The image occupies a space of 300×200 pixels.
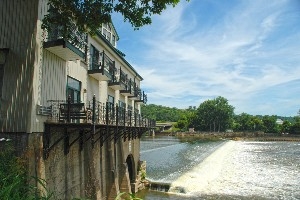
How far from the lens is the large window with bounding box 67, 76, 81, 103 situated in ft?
53.6

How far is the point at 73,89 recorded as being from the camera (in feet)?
55.7

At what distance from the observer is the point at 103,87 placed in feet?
74.1

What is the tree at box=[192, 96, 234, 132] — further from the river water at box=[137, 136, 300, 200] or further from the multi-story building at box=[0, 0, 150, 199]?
the multi-story building at box=[0, 0, 150, 199]

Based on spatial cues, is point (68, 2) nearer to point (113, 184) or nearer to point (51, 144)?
point (51, 144)

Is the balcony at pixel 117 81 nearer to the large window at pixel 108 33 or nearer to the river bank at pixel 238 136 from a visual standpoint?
the large window at pixel 108 33

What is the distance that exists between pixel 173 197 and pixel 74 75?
43.9ft

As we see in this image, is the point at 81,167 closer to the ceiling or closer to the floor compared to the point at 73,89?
closer to the floor

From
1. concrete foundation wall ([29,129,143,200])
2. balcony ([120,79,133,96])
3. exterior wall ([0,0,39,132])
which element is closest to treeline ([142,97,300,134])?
balcony ([120,79,133,96])

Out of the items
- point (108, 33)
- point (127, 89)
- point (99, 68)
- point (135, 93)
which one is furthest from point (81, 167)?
point (135, 93)

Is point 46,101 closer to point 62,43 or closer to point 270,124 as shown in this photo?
point 62,43

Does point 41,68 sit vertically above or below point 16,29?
below

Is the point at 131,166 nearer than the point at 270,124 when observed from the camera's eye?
Yes

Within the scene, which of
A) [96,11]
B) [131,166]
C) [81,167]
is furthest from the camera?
[131,166]

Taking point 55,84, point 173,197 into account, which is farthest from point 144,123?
point 55,84
